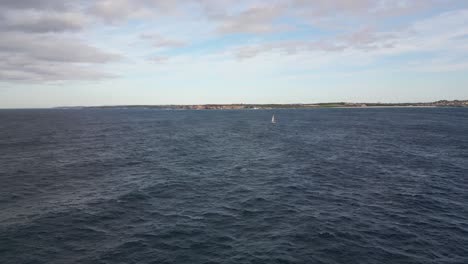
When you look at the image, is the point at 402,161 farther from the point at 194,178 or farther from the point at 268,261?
the point at 268,261

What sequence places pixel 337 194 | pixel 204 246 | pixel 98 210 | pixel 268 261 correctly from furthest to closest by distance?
1. pixel 337 194
2. pixel 98 210
3. pixel 204 246
4. pixel 268 261

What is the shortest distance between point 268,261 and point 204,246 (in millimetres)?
6548

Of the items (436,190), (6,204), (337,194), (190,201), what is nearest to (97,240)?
(190,201)

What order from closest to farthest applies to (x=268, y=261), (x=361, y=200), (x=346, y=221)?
(x=268, y=261) → (x=346, y=221) → (x=361, y=200)

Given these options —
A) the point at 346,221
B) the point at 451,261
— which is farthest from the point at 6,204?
the point at 451,261

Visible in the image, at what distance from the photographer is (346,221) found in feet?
120

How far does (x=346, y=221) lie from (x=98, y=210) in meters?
30.3

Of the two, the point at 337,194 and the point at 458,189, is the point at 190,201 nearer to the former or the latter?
the point at 337,194

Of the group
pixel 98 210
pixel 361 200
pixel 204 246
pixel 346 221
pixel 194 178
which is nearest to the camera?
pixel 204 246

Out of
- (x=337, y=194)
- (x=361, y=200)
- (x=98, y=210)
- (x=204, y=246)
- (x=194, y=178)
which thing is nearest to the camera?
(x=204, y=246)

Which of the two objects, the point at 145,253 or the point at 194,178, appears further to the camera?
the point at 194,178

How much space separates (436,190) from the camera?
159 feet

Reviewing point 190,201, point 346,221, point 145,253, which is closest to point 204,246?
point 145,253

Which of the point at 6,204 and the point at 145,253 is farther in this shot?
the point at 6,204
